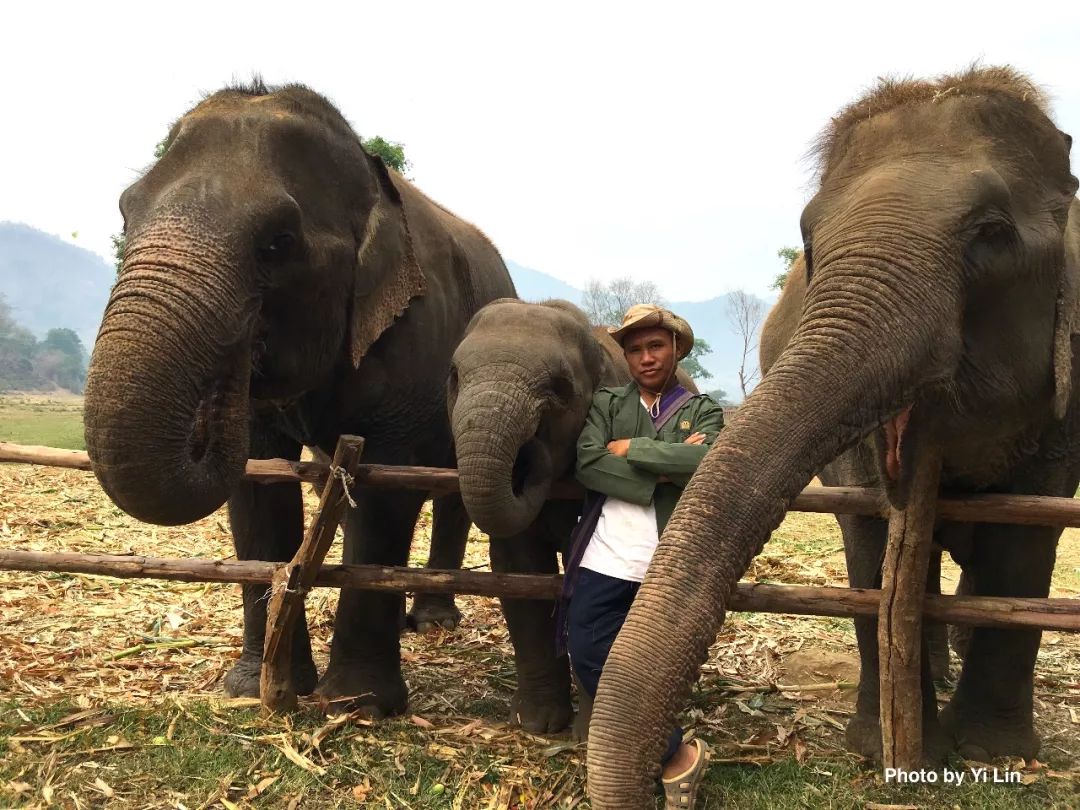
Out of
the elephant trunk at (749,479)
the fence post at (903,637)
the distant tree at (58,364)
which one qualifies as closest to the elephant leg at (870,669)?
the fence post at (903,637)

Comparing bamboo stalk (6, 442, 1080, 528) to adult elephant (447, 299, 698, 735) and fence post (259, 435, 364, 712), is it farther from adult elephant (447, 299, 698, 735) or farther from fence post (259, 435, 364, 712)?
adult elephant (447, 299, 698, 735)

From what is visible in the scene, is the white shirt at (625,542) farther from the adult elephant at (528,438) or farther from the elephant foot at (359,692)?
the elephant foot at (359,692)

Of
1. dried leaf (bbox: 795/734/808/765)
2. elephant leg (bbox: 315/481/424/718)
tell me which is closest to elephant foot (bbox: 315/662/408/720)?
elephant leg (bbox: 315/481/424/718)

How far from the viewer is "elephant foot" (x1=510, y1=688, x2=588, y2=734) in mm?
3707

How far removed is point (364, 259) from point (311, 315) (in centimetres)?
A: 36

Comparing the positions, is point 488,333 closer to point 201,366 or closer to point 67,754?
point 201,366

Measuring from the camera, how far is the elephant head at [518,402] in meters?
3.02

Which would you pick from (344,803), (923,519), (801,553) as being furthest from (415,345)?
(801,553)

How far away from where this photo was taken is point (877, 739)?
3.49 m

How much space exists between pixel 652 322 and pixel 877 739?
5.96ft

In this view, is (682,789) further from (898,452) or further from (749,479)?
(898,452)

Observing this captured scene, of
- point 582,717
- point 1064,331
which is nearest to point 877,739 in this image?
point 582,717

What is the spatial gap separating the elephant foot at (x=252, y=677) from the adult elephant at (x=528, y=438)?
103cm

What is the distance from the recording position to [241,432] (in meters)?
3.09
